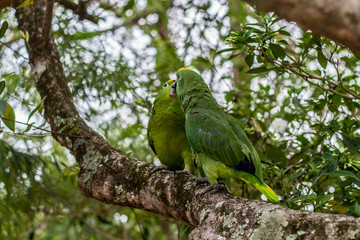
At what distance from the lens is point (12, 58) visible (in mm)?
3553

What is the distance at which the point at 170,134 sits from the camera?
2.52 metres

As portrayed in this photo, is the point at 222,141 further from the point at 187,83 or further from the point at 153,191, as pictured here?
the point at 187,83

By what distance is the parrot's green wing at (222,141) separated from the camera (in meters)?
1.93

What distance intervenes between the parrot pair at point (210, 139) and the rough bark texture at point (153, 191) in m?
0.18

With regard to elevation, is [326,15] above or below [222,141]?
below

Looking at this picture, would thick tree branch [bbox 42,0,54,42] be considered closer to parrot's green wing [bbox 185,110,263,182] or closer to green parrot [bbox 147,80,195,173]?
green parrot [bbox 147,80,195,173]

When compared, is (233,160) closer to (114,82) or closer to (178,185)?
(178,185)

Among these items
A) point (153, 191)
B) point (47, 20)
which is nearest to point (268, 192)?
point (153, 191)

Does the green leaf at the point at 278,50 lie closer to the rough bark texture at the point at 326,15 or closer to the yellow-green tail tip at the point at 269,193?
the yellow-green tail tip at the point at 269,193

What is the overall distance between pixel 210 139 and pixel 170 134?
0.53m

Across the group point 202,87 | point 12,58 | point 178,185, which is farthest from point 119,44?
point 178,185

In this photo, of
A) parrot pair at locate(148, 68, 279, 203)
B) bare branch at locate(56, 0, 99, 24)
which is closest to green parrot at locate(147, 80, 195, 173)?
parrot pair at locate(148, 68, 279, 203)

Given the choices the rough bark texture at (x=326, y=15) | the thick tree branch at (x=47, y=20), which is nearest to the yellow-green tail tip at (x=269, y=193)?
the rough bark texture at (x=326, y=15)

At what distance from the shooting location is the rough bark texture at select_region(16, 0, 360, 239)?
1.27 metres
